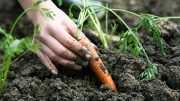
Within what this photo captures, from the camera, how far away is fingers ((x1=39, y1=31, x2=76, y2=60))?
6.54 feet

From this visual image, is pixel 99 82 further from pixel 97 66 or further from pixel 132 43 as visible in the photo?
pixel 132 43

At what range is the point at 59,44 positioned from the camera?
2006 millimetres

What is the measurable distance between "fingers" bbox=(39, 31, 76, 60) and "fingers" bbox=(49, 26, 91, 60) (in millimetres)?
21

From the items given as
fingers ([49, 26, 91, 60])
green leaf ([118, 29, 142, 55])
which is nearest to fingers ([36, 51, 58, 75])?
fingers ([49, 26, 91, 60])

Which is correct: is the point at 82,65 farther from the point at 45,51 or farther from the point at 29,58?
the point at 29,58

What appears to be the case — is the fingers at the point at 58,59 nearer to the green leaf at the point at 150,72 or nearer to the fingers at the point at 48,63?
the fingers at the point at 48,63

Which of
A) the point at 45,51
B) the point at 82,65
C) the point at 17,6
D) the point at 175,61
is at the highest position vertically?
the point at 17,6

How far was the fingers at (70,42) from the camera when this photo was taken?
77.8 inches

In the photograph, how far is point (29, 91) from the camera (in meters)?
1.86

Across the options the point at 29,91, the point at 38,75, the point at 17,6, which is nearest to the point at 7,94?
the point at 29,91

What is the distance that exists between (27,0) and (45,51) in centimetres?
35

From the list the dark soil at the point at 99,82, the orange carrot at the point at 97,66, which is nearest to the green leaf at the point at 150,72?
the dark soil at the point at 99,82

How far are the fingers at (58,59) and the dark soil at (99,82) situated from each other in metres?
0.06

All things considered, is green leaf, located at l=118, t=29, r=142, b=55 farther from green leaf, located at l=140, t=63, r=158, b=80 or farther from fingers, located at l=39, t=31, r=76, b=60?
fingers, located at l=39, t=31, r=76, b=60
